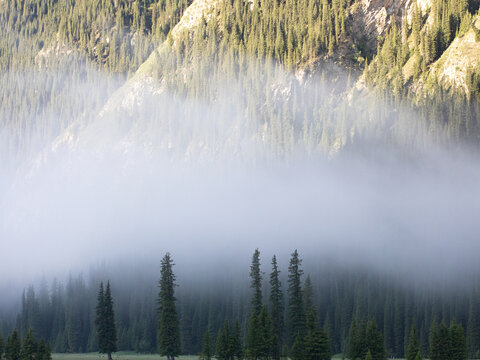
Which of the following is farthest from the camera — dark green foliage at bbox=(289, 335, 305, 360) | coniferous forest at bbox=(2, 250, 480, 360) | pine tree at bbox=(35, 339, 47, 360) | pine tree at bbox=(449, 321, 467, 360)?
pine tree at bbox=(35, 339, 47, 360)

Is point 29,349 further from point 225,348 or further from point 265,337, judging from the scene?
point 265,337

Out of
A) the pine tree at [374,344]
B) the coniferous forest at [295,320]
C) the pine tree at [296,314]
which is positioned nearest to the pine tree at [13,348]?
the coniferous forest at [295,320]

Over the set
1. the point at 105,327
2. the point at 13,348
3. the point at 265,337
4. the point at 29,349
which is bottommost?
the point at 29,349

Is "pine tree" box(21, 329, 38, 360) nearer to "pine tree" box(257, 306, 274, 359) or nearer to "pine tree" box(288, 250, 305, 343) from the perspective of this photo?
"pine tree" box(257, 306, 274, 359)

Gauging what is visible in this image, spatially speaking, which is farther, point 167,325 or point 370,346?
point 167,325

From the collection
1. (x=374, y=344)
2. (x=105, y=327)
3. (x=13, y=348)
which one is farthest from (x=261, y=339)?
(x=13, y=348)

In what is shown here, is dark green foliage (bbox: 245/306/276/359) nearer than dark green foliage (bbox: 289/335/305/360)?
No

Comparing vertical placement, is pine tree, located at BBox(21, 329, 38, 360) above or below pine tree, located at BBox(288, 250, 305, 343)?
below

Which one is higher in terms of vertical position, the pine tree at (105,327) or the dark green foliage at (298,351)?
the pine tree at (105,327)

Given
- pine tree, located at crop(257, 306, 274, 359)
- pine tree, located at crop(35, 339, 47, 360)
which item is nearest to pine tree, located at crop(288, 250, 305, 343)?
pine tree, located at crop(257, 306, 274, 359)

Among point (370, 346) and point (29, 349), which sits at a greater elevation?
point (29, 349)

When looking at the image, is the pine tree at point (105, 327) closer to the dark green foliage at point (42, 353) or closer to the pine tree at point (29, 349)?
the dark green foliage at point (42, 353)

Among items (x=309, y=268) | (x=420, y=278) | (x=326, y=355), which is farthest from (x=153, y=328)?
(x=326, y=355)

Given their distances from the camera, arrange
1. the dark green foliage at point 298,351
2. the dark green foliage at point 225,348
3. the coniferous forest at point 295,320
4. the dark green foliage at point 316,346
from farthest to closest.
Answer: the dark green foliage at point 225,348, the coniferous forest at point 295,320, the dark green foliage at point 298,351, the dark green foliage at point 316,346
